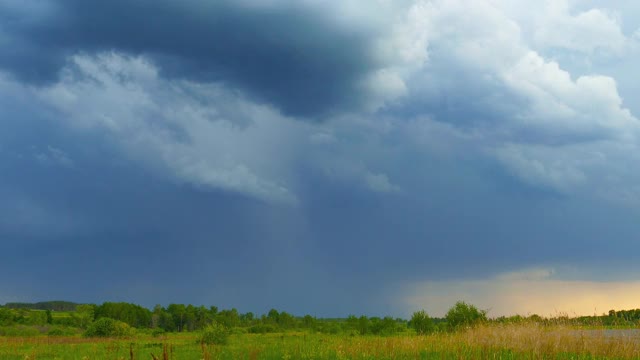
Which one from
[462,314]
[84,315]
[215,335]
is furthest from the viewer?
[84,315]

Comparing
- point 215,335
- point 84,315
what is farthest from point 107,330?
point 84,315

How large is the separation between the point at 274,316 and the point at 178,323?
33.5 metres

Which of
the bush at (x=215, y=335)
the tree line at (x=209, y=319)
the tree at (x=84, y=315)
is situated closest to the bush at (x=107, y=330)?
the tree line at (x=209, y=319)

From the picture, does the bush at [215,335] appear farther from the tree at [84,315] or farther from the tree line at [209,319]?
the tree at [84,315]

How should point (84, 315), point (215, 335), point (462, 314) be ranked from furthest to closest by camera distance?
point (84, 315)
point (462, 314)
point (215, 335)

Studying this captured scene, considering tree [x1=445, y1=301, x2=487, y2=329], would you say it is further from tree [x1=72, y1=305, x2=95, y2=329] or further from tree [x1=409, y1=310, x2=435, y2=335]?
tree [x1=72, y1=305, x2=95, y2=329]

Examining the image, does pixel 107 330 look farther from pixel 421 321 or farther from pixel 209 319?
pixel 209 319

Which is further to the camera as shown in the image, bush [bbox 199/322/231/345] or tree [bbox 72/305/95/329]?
tree [bbox 72/305/95/329]

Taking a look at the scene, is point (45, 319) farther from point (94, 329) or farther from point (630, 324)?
point (630, 324)

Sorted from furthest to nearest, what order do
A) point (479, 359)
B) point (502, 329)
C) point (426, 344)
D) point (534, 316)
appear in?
point (534, 316) < point (502, 329) < point (426, 344) < point (479, 359)

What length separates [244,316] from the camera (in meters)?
153

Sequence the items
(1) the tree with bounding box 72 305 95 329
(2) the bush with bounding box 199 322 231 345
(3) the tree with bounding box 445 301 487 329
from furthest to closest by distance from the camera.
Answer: (1) the tree with bounding box 72 305 95 329 < (3) the tree with bounding box 445 301 487 329 < (2) the bush with bounding box 199 322 231 345

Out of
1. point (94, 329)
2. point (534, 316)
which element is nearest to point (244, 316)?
point (94, 329)

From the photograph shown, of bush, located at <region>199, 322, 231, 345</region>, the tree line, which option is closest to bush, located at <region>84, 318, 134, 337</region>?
the tree line
